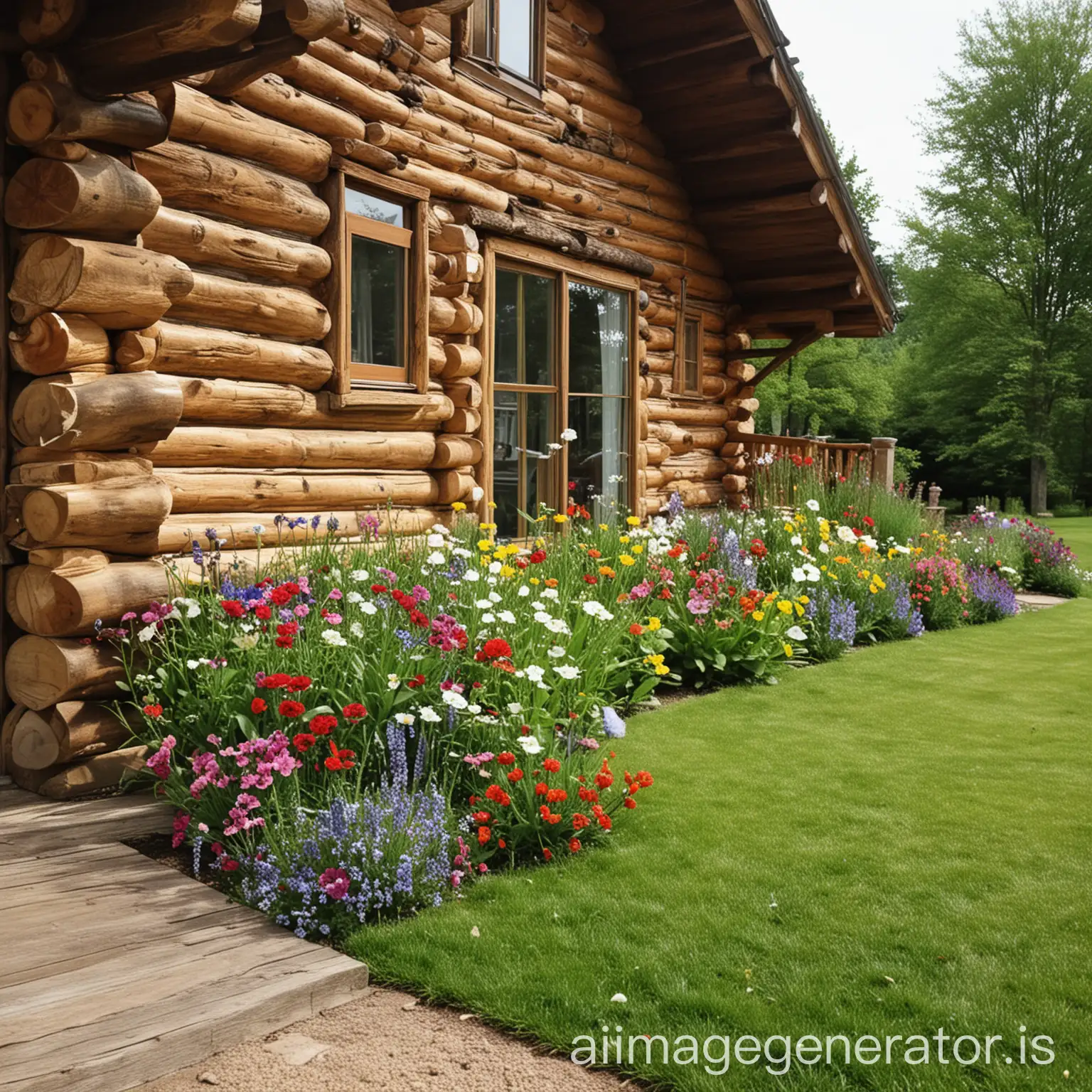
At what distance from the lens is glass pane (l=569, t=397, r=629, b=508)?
9.47 metres

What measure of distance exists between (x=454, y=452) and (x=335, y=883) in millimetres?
4610

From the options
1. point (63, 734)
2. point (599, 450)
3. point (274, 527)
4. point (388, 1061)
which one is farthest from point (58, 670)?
point (599, 450)

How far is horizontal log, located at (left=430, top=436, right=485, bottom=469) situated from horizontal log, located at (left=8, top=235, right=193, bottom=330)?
292cm

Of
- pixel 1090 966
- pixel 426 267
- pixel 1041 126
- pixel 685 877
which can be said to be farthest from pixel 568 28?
pixel 1041 126

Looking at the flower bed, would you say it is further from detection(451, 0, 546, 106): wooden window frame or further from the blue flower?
detection(451, 0, 546, 106): wooden window frame

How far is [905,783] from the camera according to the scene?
16.8ft

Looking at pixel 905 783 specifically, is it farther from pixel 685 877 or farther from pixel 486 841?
pixel 486 841

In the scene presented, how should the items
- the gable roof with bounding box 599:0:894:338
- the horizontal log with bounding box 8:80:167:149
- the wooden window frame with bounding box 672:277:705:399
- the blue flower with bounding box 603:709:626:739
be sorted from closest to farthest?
1. the horizontal log with bounding box 8:80:167:149
2. the blue flower with bounding box 603:709:626:739
3. the gable roof with bounding box 599:0:894:338
4. the wooden window frame with bounding box 672:277:705:399

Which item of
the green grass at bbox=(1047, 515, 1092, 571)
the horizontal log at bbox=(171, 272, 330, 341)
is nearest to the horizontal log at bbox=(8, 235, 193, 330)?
the horizontal log at bbox=(171, 272, 330, 341)

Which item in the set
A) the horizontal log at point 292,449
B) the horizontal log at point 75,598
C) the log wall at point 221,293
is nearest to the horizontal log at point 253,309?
the log wall at point 221,293

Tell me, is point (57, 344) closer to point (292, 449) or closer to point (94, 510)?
point (94, 510)

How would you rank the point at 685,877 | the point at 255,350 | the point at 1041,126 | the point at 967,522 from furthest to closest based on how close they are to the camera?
the point at 1041,126, the point at 967,522, the point at 255,350, the point at 685,877

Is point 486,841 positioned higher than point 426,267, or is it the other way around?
point 426,267

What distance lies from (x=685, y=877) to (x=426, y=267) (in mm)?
4862
